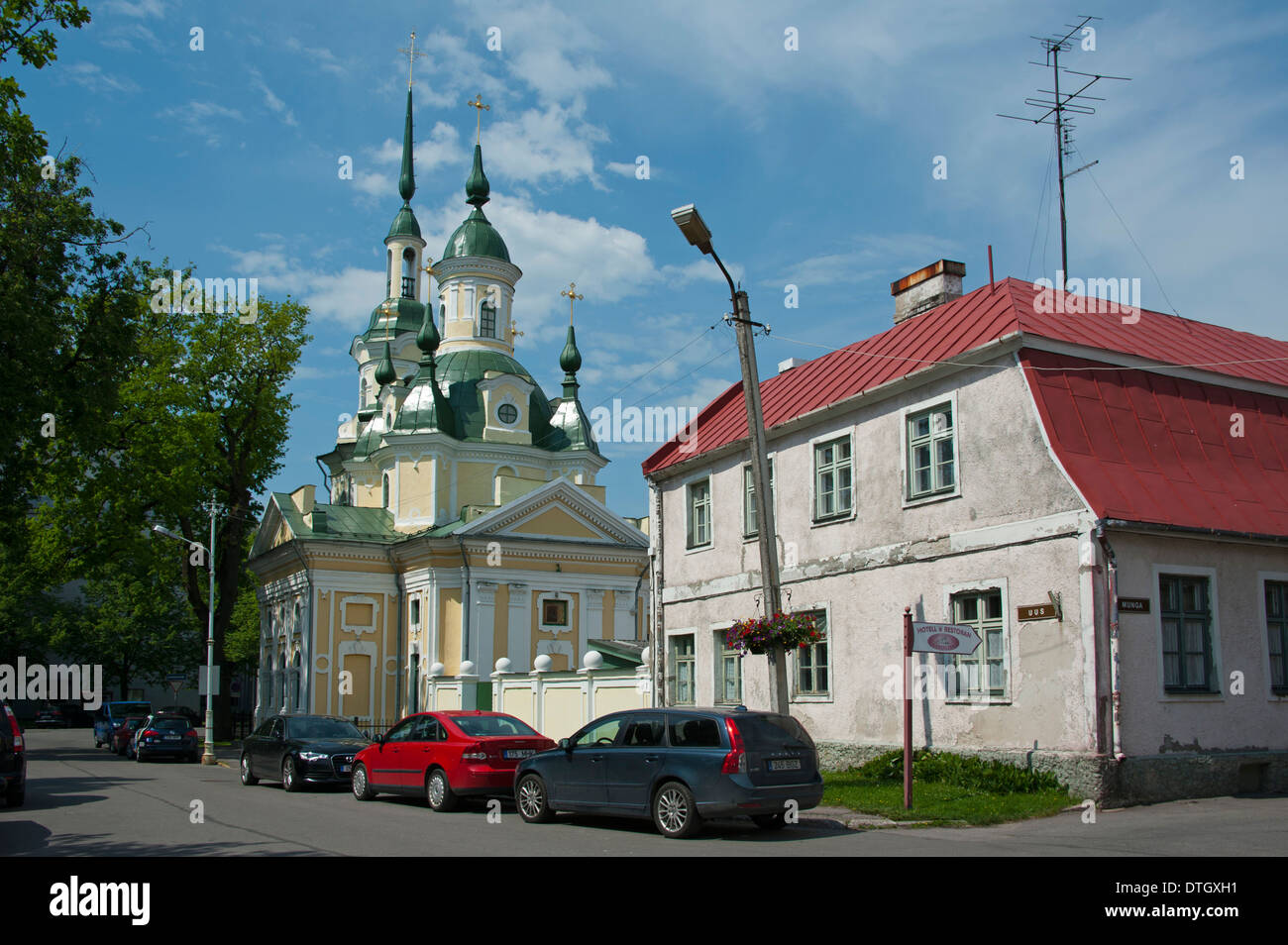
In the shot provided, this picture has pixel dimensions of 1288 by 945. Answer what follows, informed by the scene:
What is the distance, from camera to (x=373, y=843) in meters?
11.8

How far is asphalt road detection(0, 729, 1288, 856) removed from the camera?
11203 millimetres

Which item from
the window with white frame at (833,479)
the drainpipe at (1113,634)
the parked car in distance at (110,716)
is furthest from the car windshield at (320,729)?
the parked car in distance at (110,716)

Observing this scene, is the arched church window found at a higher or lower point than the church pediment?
higher

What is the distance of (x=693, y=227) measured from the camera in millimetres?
16766

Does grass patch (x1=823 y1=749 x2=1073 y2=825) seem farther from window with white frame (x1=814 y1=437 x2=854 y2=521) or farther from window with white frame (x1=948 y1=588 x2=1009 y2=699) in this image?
window with white frame (x1=814 y1=437 x2=854 y2=521)

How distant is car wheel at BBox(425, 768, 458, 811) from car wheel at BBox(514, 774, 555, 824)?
203 cm

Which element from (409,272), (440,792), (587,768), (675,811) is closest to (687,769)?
(675,811)

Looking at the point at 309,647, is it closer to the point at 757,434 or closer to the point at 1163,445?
the point at 757,434

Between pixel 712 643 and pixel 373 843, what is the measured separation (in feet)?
37.2

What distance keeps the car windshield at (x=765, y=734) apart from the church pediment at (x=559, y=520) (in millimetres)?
30359

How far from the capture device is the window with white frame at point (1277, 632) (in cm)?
1598

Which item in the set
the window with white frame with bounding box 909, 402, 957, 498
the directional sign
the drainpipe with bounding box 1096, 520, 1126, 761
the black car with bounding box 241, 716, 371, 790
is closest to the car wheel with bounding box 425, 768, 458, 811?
the black car with bounding box 241, 716, 371, 790

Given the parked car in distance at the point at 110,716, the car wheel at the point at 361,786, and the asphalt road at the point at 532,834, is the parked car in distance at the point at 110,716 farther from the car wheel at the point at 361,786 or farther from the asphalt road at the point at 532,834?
the asphalt road at the point at 532,834
